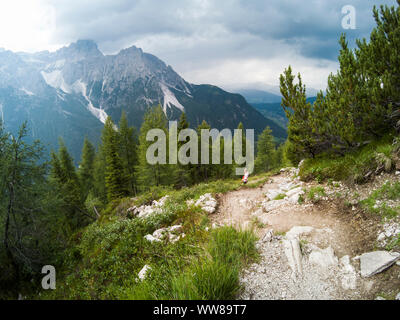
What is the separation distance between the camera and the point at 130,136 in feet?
112

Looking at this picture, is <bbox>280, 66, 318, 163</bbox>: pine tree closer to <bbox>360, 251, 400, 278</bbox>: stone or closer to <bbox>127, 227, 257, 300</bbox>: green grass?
<bbox>360, 251, 400, 278</bbox>: stone

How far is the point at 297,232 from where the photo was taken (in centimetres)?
559

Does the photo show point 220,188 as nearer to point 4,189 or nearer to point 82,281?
point 82,281

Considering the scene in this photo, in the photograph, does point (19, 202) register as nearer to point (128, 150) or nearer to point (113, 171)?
point (113, 171)

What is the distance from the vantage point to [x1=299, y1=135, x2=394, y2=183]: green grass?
6.94 m

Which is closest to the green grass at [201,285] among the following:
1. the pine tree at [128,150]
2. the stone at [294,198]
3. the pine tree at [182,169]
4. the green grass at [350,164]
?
the stone at [294,198]

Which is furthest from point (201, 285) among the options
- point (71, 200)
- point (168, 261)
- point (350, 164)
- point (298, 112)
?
point (71, 200)

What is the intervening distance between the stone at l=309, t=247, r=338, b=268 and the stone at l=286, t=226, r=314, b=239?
77cm

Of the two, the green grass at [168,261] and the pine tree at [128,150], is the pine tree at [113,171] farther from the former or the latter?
the green grass at [168,261]

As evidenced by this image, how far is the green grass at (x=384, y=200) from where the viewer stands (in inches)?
197

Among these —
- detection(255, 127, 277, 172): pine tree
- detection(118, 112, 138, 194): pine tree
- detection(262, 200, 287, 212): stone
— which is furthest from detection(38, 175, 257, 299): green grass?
detection(255, 127, 277, 172): pine tree

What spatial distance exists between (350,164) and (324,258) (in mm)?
5181

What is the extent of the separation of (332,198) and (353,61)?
5203mm

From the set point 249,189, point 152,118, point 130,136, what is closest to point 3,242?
point 249,189
